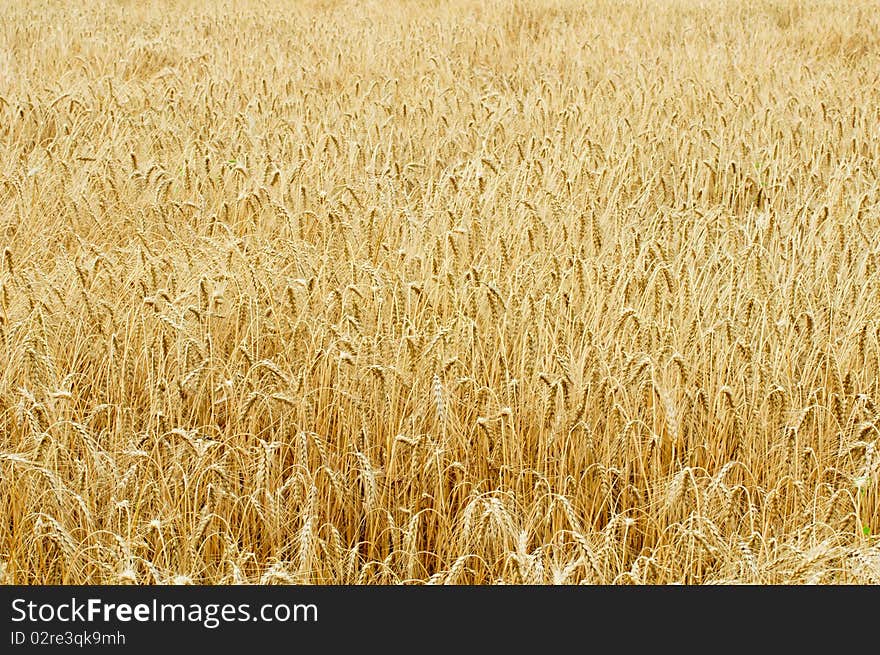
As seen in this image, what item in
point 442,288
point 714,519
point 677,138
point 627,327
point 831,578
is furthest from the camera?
point 677,138

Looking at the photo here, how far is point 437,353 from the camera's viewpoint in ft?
6.75

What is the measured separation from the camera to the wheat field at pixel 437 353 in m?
1.72

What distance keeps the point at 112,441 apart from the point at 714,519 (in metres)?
1.32

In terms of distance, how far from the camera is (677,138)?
13.0 ft

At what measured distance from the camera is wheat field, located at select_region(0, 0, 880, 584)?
5.66ft

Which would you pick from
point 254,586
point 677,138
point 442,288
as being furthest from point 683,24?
point 254,586

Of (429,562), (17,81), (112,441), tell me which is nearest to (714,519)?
(429,562)

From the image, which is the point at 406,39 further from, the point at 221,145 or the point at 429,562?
the point at 429,562

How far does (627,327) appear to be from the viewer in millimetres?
2227

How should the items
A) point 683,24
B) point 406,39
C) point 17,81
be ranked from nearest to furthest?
point 17,81 < point 406,39 < point 683,24

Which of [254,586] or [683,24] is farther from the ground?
[683,24]

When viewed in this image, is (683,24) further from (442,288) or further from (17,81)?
(442,288)

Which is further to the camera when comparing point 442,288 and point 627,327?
point 442,288

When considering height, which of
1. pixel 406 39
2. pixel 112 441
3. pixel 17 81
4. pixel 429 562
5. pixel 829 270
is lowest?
pixel 429 562
